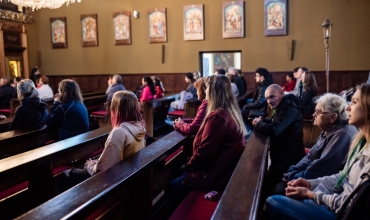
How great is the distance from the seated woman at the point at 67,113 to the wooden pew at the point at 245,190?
262cm

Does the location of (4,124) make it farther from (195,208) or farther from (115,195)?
(195,208)

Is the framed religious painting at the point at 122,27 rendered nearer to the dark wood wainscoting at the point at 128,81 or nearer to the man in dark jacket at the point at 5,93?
the dark wood wainscoting at the point at 128,81

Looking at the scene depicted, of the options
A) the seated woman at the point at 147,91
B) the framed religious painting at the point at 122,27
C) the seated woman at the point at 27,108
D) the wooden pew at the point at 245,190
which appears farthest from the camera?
the framed religious painting at the point at 122,27

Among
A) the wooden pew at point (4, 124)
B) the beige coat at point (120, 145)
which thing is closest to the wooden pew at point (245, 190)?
the beige coat at point (120, 145)

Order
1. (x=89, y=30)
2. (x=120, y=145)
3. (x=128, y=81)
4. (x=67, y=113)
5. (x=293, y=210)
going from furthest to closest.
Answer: (x=89, y=30)
(x=128, y=81)
(x=67, y=113)
(x=120, y=145)
(x=293, y=210)

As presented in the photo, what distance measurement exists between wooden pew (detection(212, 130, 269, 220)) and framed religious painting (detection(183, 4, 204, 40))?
33.0ft

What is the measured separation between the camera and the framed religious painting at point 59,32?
46.2ft

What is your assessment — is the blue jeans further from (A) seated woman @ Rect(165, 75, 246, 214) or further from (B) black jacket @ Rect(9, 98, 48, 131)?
(B) black jacket @ Rect(9, 98, 48, 131)

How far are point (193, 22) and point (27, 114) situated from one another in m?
8.65

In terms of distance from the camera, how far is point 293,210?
226 cm

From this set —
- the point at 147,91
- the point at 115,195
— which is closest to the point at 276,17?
the point at 147,91

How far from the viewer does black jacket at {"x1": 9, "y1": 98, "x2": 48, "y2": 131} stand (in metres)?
4.79

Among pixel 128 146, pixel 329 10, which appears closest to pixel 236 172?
pixel 128 146

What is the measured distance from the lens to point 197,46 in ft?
41.2
